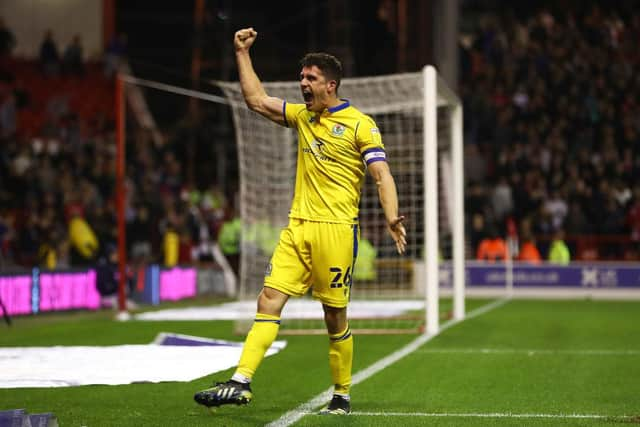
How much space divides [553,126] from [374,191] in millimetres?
11886

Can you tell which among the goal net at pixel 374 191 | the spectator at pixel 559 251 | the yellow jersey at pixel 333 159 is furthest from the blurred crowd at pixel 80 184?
the yellow jersey at pixel 333 159

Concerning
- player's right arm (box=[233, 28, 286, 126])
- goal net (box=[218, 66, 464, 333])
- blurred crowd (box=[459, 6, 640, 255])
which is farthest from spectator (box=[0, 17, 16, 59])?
player's right arm (box=[233, 28, 286, 126])

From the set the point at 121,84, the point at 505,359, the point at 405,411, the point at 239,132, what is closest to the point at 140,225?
the point at 121,84

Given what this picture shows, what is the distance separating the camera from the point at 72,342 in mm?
12922

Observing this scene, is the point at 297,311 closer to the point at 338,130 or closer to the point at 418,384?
the point at 418,384

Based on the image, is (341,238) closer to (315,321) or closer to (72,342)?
(72,342)

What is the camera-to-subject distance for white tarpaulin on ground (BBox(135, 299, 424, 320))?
16578 millimetres

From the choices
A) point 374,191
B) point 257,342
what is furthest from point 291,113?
point 374,191

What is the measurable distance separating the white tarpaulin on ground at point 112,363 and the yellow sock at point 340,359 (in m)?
2.10

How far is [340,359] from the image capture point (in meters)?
7.16

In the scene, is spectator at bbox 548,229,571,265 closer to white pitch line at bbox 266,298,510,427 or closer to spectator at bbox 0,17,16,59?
white pitch line at bbox 266,298,510,427

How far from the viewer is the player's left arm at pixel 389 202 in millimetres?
6566

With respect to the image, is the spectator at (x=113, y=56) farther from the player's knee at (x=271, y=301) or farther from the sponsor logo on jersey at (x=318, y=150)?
the player's knee at (x=271, y=301)

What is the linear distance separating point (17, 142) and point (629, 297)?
1324 centimetres
